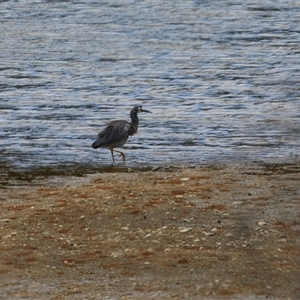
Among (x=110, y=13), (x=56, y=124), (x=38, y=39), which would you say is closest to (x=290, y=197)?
(x=56, y=124)

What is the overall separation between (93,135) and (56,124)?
4.21ft

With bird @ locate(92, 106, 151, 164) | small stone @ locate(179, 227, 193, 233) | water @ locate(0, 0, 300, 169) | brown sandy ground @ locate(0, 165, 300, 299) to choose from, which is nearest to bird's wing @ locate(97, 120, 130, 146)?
bird @ locate(92, 106, 151, 164)

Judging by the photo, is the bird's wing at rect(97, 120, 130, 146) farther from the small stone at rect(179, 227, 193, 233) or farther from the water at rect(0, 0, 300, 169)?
the small stone at rect(179, 227, 193, 233)

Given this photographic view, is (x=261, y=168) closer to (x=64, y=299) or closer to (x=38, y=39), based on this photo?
(x=64, y=299)

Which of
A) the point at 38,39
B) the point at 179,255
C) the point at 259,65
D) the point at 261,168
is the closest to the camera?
the point at 179,255

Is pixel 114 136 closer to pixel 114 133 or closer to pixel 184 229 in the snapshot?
pixel 114 133

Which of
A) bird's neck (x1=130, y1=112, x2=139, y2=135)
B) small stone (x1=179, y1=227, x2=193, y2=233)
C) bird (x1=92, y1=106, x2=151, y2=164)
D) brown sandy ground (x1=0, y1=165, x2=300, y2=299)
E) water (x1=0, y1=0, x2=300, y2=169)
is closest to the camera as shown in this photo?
brown sandy ground (x1=0, y1=165, x2=300, y2=299)

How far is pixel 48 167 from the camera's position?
1653 cm

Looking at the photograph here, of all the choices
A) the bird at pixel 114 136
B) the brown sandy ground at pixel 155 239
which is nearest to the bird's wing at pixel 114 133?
the bird at pixel 114 136

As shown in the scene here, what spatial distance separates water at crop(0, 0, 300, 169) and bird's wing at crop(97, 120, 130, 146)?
0.97ft

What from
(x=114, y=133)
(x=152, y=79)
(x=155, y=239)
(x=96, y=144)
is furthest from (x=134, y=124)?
(x=152, y=79)

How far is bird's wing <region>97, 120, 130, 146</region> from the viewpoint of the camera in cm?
1706

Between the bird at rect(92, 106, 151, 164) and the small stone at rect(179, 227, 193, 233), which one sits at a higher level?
the small stone at rect(179, 227, 193, 233)

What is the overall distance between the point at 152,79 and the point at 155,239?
13.2 metres
